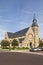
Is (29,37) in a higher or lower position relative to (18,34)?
lower

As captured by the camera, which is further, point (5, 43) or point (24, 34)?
point (24, 34)

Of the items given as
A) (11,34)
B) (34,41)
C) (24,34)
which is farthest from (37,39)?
(11,34)

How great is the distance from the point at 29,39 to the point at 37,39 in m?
4.92

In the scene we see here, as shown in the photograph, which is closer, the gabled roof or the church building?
the church building

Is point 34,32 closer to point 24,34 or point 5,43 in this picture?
point 24,34

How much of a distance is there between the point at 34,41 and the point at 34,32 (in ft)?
16.7

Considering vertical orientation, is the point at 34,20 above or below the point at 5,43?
A: above

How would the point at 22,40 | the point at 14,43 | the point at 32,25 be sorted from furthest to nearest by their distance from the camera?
1. the point at 32,25
2. the point at 22,40
3. the point at 14,43

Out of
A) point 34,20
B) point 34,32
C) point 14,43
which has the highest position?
point 34,20

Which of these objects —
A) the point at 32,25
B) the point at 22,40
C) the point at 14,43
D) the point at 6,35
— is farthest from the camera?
the point at 6,35

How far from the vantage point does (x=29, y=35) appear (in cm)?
9362

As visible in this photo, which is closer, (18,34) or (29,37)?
(29,37)

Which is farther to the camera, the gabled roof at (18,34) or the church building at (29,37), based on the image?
the gabled roof at (18,34)

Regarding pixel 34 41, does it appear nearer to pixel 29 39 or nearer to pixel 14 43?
pixel 29 39
